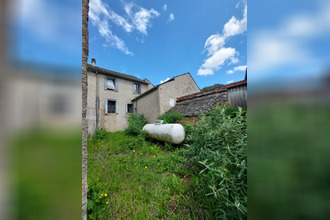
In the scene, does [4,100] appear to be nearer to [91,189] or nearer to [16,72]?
[16,72]

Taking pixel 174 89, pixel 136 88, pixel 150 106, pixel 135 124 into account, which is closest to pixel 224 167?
pixel 135 124

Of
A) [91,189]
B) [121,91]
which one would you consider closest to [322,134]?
[91,189]

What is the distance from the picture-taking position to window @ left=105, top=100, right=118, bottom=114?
976 centimetres

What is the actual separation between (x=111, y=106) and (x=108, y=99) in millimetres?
733

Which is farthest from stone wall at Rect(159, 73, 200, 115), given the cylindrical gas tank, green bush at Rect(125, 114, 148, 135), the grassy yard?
the grassy yard

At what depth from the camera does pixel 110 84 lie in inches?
401

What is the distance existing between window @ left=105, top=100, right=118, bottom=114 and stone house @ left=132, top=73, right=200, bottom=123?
180 centimetres

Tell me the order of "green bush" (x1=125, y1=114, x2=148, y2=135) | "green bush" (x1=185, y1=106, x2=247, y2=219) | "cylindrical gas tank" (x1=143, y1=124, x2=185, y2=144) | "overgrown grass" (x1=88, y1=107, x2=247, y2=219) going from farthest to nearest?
1. "green bush" (x1=125, y1=114, x2=148, y2=135)
2. "cylindrical gas tank" (x1=143, y1=124, x2=185, y2=144)
3. "overgrown grass" (x1=88, y1=107, x2=247, y2=219)
4. "green bush" (x1=185, y1=106, x2=247, y2=219)

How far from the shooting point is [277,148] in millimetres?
492

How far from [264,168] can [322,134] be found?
25 cm

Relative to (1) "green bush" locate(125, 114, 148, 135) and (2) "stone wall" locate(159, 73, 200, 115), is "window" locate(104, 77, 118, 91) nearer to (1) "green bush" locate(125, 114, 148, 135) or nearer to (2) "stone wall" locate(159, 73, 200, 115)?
(1) "green bush" locate(125, 114, 148, 135)

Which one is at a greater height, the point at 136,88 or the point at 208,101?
the point at 136,88

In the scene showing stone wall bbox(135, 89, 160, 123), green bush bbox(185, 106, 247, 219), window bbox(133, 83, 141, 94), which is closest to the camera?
green bush bbox(185, 106, 247, 219)

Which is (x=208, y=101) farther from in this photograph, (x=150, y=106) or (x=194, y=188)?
(x=194, y=188)
